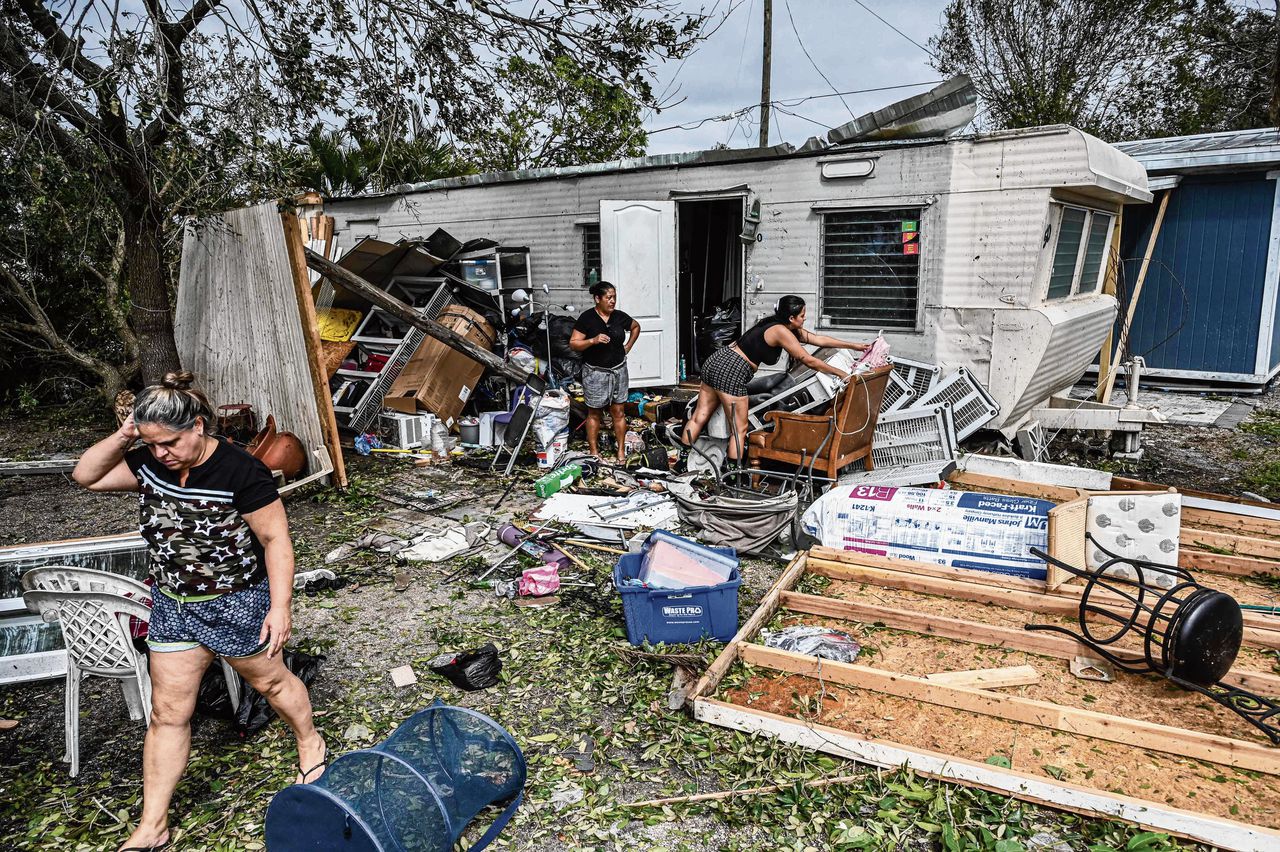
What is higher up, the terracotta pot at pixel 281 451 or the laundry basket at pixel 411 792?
the terracotta pot at pixel 281 451

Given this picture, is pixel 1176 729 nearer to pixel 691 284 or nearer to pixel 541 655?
pixel 541 655

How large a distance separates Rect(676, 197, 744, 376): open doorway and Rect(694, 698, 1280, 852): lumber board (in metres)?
8.17

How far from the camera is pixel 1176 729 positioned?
3436 millimetres

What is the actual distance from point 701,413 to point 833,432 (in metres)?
1.39

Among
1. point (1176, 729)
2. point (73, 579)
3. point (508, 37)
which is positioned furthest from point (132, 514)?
point (1176, 729)

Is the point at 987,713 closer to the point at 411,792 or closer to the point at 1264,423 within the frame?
the point at 411,792

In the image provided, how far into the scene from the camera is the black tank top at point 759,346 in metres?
7.32

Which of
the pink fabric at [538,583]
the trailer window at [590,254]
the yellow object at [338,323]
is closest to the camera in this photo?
the pink fabric at [538,583]

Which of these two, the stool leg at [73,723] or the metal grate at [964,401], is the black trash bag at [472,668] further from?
the metal grate at [964,401]

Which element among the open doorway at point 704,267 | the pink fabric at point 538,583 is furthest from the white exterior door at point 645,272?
the pink fabric at point 538,583

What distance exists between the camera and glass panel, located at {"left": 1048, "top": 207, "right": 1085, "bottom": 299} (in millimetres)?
8648

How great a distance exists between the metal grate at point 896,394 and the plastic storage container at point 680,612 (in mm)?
4422

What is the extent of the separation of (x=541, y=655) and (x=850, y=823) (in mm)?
2138

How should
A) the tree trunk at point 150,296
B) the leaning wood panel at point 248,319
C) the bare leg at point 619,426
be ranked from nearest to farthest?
the leaning wood panel at point 248,319 < the tree trunk at point 150,296 < the bare leg at point 619,426
